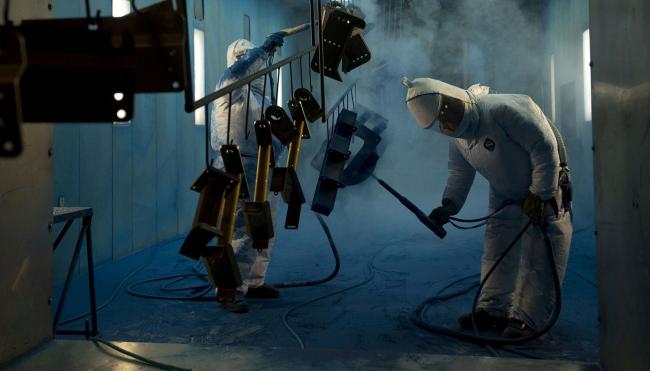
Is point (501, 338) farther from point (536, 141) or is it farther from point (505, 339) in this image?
point (536, 141)

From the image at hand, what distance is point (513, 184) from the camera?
2.85 meters

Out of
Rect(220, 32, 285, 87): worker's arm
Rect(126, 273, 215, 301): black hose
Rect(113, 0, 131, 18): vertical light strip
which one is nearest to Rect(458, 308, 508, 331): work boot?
Rect(126, 273, 215, 301): black hose

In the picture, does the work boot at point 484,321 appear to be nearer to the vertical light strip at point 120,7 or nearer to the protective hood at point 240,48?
the protective hood at point 240,48

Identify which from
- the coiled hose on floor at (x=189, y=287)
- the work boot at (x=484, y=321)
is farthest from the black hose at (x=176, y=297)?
the work boot at (x=484, y=321)

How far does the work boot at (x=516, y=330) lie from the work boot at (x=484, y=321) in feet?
0.47

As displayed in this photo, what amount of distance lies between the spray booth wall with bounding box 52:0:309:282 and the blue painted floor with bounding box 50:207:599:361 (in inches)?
9.2

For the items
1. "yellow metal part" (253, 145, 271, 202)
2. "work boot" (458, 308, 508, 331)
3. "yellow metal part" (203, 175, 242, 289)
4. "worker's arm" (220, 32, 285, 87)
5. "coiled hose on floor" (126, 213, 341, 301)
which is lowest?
"work boot" (458, 308, 508, 331)

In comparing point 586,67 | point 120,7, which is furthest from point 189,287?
point 586,67

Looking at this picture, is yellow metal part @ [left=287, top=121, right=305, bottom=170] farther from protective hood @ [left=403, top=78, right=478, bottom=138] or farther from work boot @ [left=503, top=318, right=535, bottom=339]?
work boot @ [left=503, top=318, right=535, bottom=339]

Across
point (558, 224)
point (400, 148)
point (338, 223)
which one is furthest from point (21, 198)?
point (400, 148)

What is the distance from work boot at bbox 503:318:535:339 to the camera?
2711 millimetres

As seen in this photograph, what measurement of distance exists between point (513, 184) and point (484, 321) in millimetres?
737

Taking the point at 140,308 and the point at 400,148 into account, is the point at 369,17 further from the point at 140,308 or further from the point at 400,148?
the point at 140,308

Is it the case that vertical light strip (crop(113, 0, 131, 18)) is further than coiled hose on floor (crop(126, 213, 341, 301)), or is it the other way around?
vertical light strip (crop(113, 0, 131, 18))
